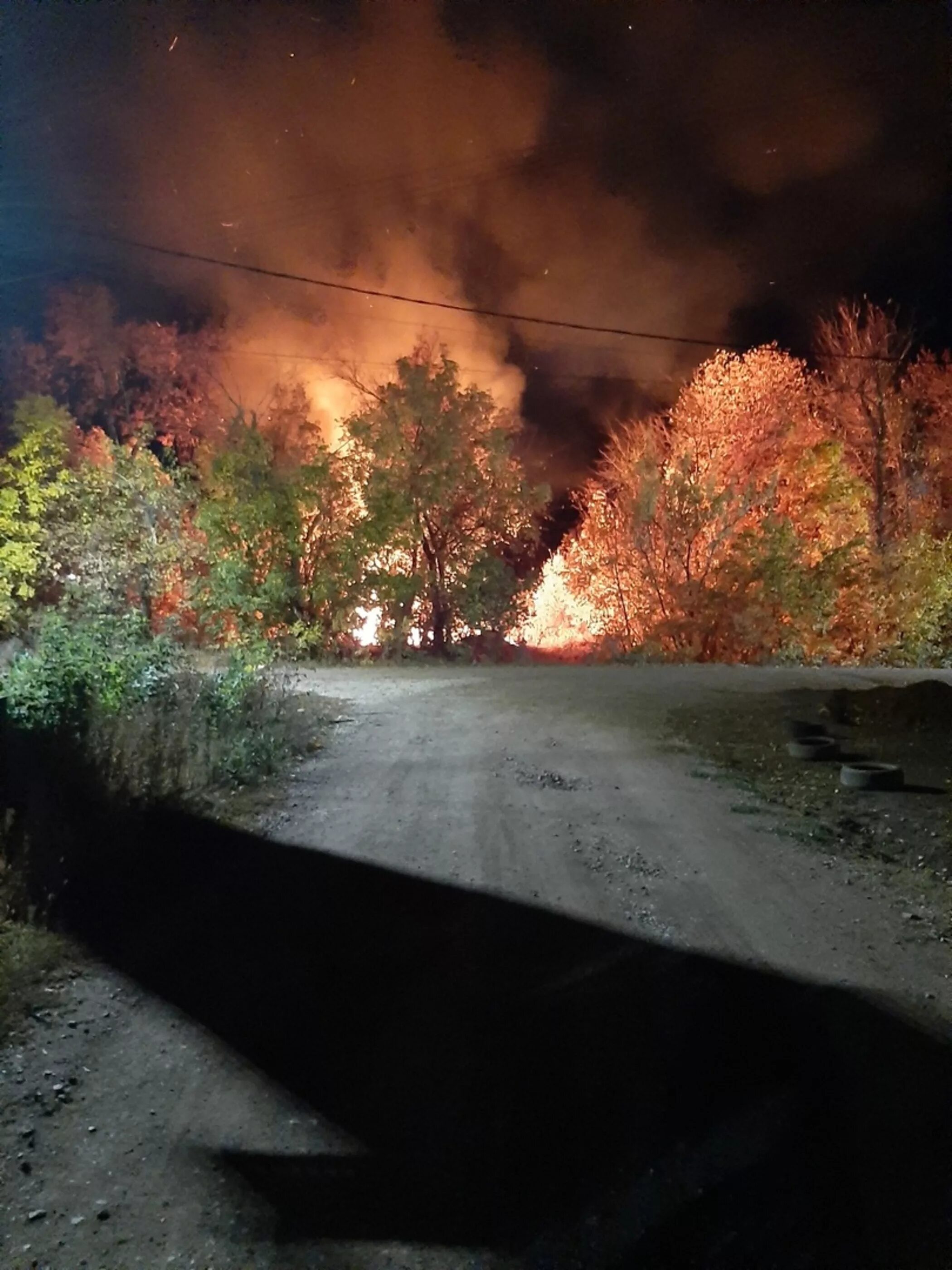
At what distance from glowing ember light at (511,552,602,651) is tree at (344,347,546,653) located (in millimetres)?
2165

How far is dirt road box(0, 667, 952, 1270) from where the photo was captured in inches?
125

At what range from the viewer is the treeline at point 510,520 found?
23828 mm

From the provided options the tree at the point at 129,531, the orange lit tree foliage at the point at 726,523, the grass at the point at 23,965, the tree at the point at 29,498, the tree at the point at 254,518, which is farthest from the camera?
the orange lit tree foliage at the point at 726,523

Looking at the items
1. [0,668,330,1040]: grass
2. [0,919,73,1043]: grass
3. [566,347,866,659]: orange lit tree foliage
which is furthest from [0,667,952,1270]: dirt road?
[566,347,866,659]: orange lit tree foliage

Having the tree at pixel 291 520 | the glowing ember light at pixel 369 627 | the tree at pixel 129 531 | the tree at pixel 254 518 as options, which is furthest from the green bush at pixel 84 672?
the glowing ember light at pixel 369 627

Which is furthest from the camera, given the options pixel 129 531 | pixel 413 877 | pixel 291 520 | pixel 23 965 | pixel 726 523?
pixel 726 523

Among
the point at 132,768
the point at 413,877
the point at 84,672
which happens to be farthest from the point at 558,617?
the point at 413,877

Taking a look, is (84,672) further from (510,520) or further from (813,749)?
(510,520)

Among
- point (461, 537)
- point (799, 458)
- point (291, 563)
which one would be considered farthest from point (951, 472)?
point (291, 563)

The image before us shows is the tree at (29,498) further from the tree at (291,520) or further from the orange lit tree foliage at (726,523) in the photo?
the orange lit tree foliage at (726,523)

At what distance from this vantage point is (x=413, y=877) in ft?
20.6

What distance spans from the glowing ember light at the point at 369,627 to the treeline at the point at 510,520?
12 centimetres

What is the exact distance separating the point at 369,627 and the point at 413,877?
20.1 metres

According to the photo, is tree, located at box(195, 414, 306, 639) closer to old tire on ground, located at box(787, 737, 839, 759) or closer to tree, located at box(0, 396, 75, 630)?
tree, located at box(0, 396, 75, 630)
